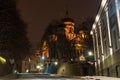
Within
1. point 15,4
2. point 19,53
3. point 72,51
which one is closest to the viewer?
point 15,4

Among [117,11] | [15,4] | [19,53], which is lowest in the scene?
[19,53]

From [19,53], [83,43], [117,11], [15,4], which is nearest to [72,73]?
[83,43]

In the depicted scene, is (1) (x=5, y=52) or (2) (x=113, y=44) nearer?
(2) (x=113, y=44)

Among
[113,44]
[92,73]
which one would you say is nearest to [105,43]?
[113,44]

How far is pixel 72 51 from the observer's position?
70.2m

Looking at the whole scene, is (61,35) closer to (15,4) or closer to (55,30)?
(55,30)

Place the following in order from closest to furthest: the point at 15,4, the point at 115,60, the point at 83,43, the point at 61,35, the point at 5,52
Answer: the point at 115,60 → the point at 15,4 → the point at 5,52 → the point at 83,43 → the point at 61,35

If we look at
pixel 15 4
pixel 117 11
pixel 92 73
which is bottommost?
pixel 92 73

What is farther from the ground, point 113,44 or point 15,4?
point 15,4

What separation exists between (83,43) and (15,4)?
27.7 meters

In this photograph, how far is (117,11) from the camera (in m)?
29.7

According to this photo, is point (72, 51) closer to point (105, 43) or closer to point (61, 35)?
point (61, 35)

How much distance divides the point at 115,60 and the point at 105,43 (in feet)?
27.4

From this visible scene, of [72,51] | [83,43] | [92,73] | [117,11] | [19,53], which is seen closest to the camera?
[117,11]
